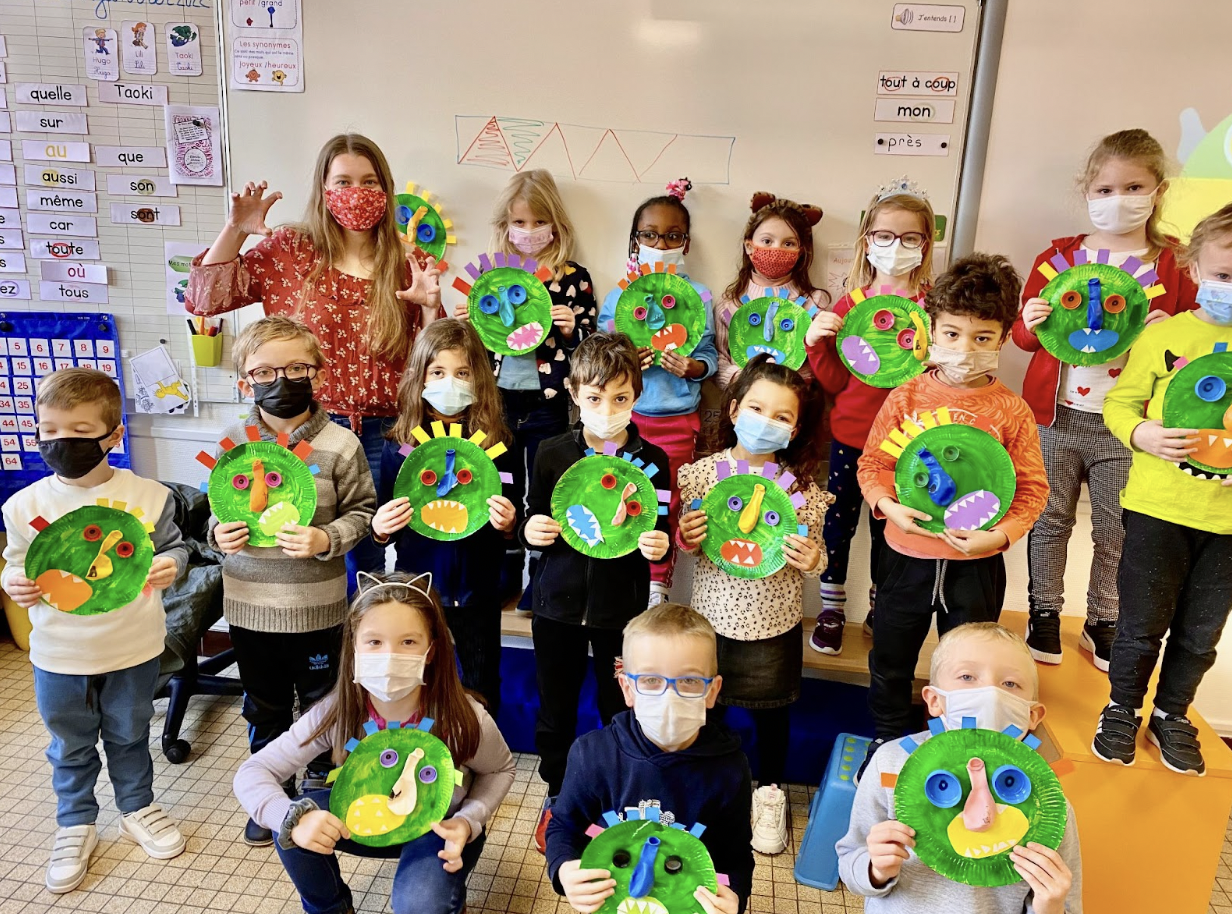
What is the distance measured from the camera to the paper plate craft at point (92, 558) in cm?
179

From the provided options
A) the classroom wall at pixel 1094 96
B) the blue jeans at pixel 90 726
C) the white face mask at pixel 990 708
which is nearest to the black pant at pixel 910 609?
the white face mask at pixel 990 708

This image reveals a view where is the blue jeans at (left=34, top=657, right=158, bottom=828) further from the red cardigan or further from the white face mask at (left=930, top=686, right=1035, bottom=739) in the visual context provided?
the red cardigan

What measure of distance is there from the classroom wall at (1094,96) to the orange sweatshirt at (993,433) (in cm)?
106

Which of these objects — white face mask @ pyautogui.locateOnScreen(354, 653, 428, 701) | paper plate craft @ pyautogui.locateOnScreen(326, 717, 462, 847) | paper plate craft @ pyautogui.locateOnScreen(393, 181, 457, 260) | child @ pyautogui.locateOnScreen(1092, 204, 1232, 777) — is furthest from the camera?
paper plate craft @ pyautogui.locateOnScreen(393, 181, 457, 260)

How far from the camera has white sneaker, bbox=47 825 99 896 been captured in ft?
6.31

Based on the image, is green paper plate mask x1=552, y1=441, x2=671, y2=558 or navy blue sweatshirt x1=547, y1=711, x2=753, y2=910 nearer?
navy blue sweatshirt x1=547, y1=711, x2=753, y2=910

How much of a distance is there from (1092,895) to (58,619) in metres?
2.53

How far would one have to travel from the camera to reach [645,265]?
2596mm

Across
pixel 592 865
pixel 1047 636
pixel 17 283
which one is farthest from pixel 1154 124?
pixel 17 283

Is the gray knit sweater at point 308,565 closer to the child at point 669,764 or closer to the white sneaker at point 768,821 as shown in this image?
the child at point 669,764

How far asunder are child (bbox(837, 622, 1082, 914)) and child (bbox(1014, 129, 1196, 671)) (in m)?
1.00

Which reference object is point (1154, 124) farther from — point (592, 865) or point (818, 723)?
point (592, 865)

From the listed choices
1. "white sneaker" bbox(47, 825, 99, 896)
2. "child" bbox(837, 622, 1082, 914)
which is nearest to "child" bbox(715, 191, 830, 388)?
"child" bbox(837, 622, 1082, 914)

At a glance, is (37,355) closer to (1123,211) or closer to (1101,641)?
(1123,211)
